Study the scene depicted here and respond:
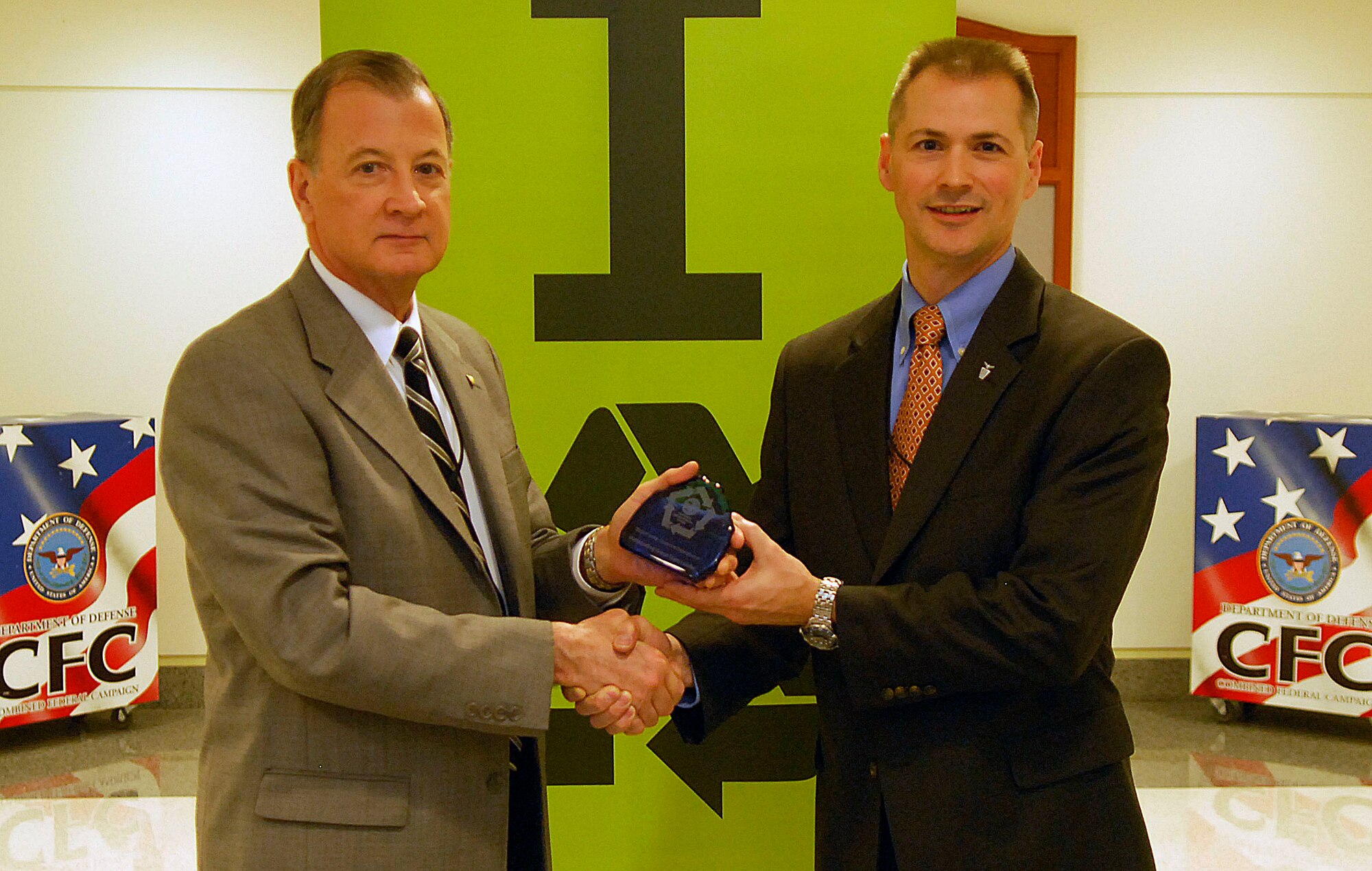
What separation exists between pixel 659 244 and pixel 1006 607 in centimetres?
112

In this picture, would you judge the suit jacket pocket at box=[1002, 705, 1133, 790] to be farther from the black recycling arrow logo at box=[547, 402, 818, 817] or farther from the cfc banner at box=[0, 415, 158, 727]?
the cfc banner at box=[0, 415, 158, 727]

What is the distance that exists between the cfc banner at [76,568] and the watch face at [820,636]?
4.16 metres

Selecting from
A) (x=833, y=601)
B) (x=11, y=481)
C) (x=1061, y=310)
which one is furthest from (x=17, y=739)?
(x=1061, y=310)

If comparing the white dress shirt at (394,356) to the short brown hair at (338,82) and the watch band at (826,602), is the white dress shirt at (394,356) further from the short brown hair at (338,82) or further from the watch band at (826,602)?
the watch band at (826,602)

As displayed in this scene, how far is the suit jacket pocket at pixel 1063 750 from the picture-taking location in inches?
64.9

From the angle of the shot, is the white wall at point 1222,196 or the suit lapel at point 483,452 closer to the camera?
the suit lapel at point 483,452

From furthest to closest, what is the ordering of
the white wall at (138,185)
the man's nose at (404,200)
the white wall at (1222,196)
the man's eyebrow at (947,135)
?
the white wall at (1222,196), the white wall at (138,185), the man's eyebrow at (947,135), the man's nose at (404,200)

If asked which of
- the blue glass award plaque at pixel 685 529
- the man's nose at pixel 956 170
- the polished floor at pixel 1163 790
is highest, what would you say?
the man's nose at pixel 956 170

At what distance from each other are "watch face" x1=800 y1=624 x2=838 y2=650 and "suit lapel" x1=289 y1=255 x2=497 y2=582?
50 centimetres

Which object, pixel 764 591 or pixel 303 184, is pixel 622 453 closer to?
pixel 764 591

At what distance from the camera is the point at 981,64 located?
1.82 metres

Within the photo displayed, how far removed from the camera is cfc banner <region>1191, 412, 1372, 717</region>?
498 centimetres

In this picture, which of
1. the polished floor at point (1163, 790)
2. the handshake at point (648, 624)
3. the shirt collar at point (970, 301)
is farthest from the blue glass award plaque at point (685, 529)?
the polished floor at point (1163, 790)

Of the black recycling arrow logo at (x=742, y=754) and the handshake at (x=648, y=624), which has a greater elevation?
the handshake at (x=648, y=624)
